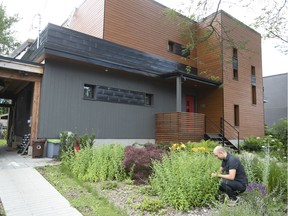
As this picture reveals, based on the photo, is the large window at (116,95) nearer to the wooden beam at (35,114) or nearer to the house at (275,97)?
the wooden beam at (35,114)

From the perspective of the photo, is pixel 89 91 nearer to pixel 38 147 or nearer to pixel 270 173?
pixel 38 147

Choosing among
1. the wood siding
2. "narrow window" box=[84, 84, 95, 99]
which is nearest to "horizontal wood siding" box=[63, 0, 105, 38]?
the wood siding

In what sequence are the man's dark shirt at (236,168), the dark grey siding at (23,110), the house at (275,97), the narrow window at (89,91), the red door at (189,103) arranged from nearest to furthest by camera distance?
the man's dark shirt at (236,168)
the narrow window at (89,91)
the dark grey siding at (23,110)
the red door at (189,103)
the house at (275,97)

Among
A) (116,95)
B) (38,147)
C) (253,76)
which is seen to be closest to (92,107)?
(116,95)

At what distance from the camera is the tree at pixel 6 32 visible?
2322 cm

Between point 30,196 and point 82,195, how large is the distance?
2.97ft

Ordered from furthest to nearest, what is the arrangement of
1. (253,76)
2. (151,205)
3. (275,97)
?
(275,97), (253,76), (151,205)

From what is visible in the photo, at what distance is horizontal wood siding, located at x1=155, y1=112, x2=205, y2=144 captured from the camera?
11.8 meters

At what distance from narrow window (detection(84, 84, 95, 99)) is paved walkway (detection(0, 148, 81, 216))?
4.99 meters

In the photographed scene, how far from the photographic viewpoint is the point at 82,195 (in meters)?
4.45

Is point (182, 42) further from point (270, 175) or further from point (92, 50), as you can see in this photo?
point (270, 175)

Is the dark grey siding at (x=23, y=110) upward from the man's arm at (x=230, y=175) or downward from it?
upward

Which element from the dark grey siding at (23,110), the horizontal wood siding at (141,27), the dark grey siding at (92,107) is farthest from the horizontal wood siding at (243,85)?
the dark grey siding at (23,110)

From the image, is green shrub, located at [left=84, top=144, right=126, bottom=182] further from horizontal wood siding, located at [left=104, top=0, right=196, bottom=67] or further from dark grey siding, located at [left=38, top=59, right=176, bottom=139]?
horizontal wood siding, located at [left=104, top=0, right=196, bottom=67]
